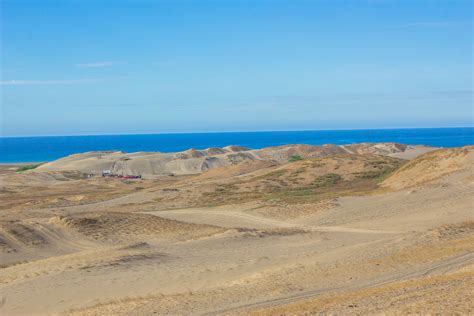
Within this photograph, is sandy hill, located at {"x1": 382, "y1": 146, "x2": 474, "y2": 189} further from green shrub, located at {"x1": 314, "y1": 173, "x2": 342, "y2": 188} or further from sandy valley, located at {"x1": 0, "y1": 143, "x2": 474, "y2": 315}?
green shrub, located at {"x1": 314, "y1": 173, "x2": 342, "y2": 188}

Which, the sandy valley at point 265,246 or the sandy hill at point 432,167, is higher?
the sandy hill at point 432,167

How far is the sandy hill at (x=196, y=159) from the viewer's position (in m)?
80.1

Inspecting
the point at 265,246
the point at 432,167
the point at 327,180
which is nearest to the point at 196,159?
the point at 327,180

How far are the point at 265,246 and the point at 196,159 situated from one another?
200ft

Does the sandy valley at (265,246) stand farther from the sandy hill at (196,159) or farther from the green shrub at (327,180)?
the sandy hill at (196,159)

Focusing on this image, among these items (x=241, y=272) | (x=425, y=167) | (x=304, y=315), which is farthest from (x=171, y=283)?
(x=425, y=167)

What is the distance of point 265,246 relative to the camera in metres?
23.0

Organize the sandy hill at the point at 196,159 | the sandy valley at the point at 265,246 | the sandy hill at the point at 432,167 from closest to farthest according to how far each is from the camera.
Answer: the sandy valley at the point at 265,246 < the sandy hill at the point at 432,167 < the sandy hill at the point at 196,159

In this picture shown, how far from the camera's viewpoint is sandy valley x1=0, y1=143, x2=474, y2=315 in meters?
14.6

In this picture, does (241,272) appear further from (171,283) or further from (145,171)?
(145,171)

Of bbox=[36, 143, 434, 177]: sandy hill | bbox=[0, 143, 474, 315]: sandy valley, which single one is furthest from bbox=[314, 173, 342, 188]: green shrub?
bbox=[36, 143, 434, 177]: sandy hill

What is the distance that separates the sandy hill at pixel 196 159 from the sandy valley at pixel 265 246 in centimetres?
3258

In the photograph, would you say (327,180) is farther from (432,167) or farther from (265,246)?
(265,246)

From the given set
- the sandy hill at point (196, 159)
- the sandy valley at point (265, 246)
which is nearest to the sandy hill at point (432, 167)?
the sandy valley at point (265, 246)
